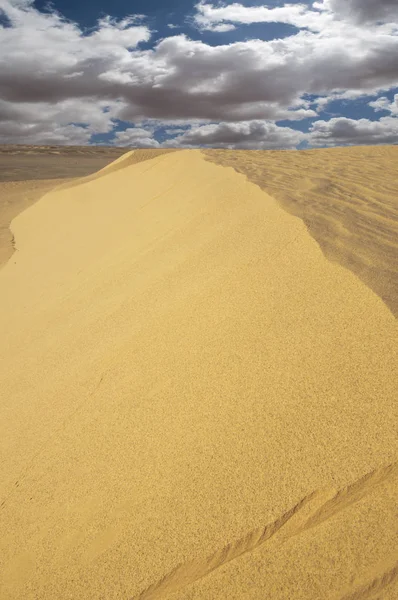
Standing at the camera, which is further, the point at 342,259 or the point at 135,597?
the point at 342,259

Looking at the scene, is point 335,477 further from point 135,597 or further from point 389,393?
point 135,597

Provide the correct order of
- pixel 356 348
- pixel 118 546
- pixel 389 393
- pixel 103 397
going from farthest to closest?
pixel 103 397 < pixel 356 348 < pixel 389 393 < pixel 118 546

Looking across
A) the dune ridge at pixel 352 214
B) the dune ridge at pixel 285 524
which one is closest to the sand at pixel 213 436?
the dune ridge at pixel 285 524

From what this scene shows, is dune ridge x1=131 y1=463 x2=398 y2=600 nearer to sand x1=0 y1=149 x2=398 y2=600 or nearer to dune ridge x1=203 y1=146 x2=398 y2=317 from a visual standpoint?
sand x1=0 y1=149 x2=398 y2=600

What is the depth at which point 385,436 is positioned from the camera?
4.94 feet

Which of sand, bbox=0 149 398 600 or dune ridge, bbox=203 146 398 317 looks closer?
sand, bbox=0 149 398 600

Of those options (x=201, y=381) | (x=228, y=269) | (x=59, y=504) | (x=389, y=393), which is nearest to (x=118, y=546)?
(x=59, y=504)

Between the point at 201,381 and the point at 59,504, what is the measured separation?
0.72 meters

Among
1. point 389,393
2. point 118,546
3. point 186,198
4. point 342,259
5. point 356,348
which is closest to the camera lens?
point 118,546

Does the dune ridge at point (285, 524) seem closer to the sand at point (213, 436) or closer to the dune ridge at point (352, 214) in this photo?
the sand at point (213, 436)

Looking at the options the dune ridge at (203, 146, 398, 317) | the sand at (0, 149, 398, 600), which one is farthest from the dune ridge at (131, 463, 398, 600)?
the dune ridge at (203, 146, 398, 317)

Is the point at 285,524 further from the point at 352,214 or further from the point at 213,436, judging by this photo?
the point at 352,214

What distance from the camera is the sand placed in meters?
1.34

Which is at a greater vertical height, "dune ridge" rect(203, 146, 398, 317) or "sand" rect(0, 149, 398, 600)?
"dune ridge" rect(203, 146, 398, 317)
